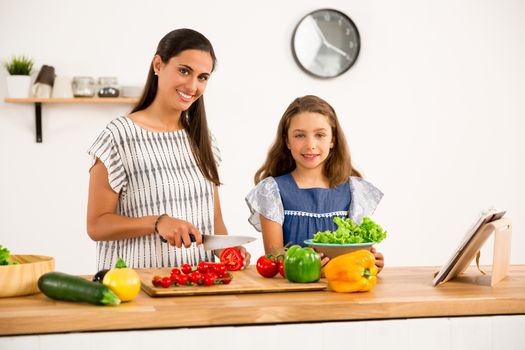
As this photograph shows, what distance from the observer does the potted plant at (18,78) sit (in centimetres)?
423

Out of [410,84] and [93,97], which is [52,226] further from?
[410,84]

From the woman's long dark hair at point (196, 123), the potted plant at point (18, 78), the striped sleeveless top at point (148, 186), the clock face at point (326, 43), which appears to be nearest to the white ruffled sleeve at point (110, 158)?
the striped sleeveless top at point (148, 186)

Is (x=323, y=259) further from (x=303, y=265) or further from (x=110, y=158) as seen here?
(x=110, y=158)

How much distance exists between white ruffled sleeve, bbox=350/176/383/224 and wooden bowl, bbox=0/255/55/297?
1140 mm

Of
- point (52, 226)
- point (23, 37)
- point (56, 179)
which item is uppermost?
point (23, 37)

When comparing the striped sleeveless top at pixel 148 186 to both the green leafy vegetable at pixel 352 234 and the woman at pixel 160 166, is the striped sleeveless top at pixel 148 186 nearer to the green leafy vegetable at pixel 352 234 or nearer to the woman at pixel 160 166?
the woman at pixel 160 166

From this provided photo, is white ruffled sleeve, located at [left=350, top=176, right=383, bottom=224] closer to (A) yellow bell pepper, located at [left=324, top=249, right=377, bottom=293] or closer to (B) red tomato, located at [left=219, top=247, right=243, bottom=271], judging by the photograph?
(B) red tomato, located at [left=219, top=247, right=243, bottom=271]

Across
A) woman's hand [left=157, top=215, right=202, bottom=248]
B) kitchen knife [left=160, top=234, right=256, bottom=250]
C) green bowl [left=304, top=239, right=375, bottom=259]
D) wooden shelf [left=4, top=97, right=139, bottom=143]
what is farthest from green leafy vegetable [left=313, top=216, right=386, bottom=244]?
wooden shelf [left=4, top=97, right=139, bottom=143]

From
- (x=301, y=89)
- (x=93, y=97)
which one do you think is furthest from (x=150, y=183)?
(x=301, y=89)

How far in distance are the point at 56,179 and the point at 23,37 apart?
32.7 inches

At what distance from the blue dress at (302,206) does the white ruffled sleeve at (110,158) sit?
1.57ft

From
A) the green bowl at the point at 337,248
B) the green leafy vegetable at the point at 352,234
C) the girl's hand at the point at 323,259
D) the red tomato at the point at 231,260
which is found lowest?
the red tomato at the point at 231,260

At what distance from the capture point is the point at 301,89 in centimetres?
469

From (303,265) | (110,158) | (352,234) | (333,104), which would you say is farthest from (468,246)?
(333,104)
